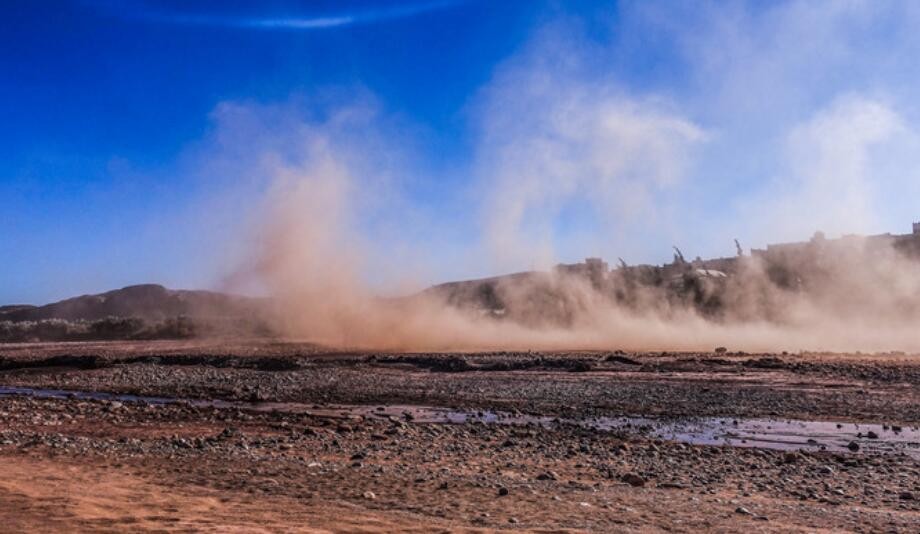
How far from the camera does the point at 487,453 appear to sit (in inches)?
520

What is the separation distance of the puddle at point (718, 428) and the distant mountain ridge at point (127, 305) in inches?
3929

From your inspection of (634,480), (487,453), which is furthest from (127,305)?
(634,480)

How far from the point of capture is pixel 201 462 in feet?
40.9

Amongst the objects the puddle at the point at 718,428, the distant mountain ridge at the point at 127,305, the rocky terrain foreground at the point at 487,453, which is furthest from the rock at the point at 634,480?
the distant mountain ridge at the point at 127,305

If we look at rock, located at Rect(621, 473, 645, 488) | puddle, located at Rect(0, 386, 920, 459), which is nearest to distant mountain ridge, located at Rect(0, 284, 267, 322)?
puddle, located at Rect(0, 386, 920, 459)

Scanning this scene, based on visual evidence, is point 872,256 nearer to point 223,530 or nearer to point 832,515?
point 832,515

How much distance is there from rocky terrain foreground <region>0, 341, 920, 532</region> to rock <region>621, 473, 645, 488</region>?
39 mm

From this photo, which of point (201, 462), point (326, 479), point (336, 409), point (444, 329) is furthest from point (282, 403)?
point (444, 329)

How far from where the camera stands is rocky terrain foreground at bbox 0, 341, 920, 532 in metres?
8.65

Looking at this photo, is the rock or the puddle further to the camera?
the puddle

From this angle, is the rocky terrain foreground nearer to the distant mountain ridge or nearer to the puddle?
the puddle

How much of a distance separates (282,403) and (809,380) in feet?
56.7

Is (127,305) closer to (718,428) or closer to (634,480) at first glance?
(718,428)

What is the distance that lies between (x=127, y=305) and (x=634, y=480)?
429 feet
